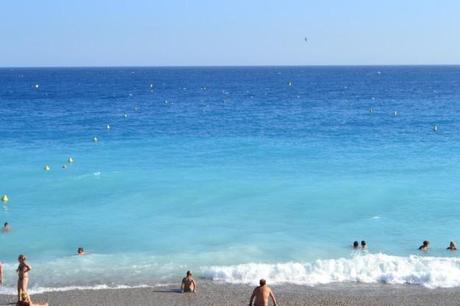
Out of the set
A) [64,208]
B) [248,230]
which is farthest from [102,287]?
[64,208]

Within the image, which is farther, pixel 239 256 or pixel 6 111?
pixel 6 111

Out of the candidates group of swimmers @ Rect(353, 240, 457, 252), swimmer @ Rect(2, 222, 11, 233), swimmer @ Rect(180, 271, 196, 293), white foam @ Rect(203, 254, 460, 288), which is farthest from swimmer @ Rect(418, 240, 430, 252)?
swimmer @ Rect(2, 222, 11, 233)

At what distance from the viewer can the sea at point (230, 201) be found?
70.1 feet

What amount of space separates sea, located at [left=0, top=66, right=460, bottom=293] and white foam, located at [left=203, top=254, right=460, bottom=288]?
56 mm

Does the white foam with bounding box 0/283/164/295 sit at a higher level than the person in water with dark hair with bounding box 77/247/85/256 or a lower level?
lower

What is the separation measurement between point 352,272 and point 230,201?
10.8 m

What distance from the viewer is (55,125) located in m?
57.2

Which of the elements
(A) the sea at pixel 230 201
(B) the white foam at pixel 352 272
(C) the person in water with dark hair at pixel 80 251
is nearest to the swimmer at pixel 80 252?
(C) the person in water with dark hair at pixel 80 251

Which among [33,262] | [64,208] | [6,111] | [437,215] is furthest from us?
[6,111]

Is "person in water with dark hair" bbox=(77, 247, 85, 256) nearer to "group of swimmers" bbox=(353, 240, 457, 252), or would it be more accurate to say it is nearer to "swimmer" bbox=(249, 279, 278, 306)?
"swimmer" bbox=(249, 279, 278, 306)

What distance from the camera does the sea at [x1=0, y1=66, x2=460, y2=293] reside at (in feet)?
70.1

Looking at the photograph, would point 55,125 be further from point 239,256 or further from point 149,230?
point 239,256

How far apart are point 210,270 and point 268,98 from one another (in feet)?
235

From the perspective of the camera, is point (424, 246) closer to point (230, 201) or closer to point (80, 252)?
point (230, 201)
